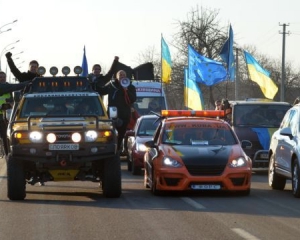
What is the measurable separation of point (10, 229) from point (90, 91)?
6.18 m

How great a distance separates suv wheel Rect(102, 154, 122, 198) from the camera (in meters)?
16.7

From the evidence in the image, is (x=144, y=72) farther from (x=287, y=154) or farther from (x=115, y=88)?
(x=287, y=154)

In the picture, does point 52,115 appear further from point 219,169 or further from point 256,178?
point 256,178

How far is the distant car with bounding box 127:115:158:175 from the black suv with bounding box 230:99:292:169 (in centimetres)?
206

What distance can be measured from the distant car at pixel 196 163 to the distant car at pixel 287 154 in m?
0.78

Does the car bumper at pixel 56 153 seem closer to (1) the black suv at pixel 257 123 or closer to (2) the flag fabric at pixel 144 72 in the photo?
(1) the black suv at pixel 257 123

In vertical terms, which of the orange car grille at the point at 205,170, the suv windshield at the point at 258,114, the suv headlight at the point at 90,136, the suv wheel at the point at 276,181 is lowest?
the suv wheel at the point at 276,181

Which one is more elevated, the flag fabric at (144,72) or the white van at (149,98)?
the flag fabric at (144,72)

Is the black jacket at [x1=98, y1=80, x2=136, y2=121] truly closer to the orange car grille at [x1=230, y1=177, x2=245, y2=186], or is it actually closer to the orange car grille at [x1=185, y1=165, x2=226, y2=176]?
the orange car grille at [x1=185, y1=165, x2=226, y2=176]

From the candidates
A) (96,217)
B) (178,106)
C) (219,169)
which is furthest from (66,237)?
(178,106)

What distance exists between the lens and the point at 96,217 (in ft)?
46.1

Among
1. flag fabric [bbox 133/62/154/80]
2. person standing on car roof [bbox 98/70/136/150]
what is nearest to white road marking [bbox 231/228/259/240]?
person standing on car roof [bbox 98/70/136/150]

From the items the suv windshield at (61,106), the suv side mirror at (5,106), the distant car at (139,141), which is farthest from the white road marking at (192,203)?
the distant car at (139,141)

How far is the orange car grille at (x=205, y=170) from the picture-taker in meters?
17.3
